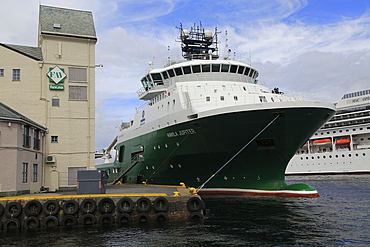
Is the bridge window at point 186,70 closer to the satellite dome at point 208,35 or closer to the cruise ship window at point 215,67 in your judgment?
the cruise ship window at point 215,67

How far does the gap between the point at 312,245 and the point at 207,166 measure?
1069 centimetres

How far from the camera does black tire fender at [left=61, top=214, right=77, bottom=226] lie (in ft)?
40.1

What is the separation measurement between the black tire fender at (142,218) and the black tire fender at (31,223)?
3528mm

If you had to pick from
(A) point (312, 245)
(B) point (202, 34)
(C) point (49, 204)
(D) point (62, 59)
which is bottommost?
(A) point (312, 245)

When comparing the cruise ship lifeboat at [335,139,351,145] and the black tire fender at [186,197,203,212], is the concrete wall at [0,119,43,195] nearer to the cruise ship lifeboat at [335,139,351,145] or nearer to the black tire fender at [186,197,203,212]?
the black tire fender at [186,197,203,212]

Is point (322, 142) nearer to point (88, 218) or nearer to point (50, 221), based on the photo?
point (88, 218)

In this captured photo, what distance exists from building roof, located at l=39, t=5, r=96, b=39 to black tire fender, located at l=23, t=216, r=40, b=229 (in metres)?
12.4

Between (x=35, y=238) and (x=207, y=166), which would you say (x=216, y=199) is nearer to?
(x=207, y=166)

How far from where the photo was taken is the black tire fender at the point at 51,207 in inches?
480

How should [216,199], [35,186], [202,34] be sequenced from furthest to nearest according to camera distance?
[202,34] < [216,199] < [35,186]

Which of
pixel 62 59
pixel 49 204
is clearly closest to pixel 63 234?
pixel 49 204

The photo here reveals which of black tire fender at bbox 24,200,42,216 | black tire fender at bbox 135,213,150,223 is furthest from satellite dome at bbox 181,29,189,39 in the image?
black tire fender at bbox 24,200,42,216

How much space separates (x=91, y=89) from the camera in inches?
825

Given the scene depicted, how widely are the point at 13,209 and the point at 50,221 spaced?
1.41m
